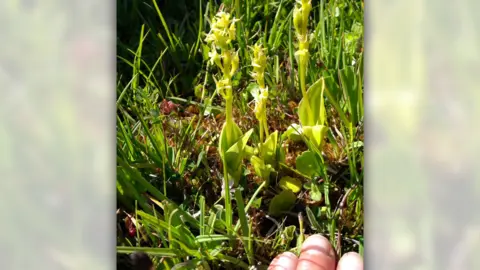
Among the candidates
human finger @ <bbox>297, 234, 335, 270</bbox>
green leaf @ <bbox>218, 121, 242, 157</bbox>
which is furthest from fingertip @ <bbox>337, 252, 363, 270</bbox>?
green leaf @ <bbox>218, 121, 242, 157</bbox>

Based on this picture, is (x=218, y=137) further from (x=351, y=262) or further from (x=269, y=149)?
(x=351, y=262)

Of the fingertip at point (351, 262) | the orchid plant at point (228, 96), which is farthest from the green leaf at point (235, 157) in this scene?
the fingertip at point (351, 262)

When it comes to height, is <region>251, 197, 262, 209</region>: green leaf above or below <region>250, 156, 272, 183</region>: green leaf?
below

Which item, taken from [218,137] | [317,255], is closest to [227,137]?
[218,137]

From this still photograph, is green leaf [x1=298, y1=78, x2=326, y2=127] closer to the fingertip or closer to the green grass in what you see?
the green grass
